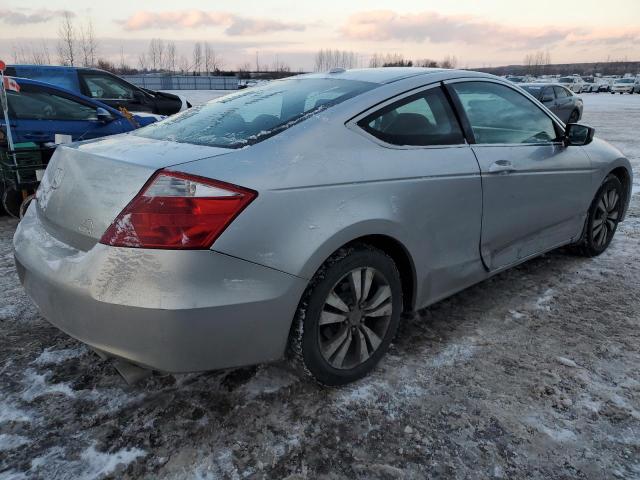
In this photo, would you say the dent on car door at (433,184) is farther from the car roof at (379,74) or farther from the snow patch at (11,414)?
the snow patch at (11,414)

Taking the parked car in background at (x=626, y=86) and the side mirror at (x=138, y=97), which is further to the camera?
the parked car in background at (x=626, y=86)

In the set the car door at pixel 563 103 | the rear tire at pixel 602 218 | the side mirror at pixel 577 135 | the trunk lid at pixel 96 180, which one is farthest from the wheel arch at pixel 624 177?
the car door at pixel 563 103

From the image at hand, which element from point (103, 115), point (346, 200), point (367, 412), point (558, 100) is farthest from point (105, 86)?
point (558, 100)

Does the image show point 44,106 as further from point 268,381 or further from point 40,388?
point 268,381

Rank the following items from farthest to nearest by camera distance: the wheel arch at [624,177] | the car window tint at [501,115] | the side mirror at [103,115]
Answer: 1. the side mirror at [103,115]
2. the wheel arch at [624,177]
3. the car window tint at [501,115]

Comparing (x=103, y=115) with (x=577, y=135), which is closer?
(x=577, y=135)

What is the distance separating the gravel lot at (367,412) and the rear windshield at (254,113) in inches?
47.3

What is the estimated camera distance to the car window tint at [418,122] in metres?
2.55

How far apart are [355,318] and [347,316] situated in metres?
0.06

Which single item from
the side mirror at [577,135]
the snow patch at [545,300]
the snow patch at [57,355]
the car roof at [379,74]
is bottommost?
the snow patch at [57,355]

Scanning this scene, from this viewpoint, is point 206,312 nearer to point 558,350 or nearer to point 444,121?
point 444,121

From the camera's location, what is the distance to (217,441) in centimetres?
214

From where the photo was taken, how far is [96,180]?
213 centimetres

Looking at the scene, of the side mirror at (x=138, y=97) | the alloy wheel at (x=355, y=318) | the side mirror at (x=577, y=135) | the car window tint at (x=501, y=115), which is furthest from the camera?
the side mirror at (x=138, y=97)
